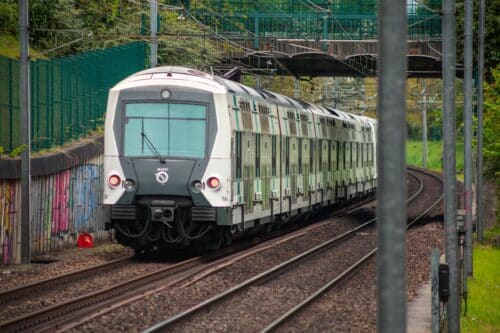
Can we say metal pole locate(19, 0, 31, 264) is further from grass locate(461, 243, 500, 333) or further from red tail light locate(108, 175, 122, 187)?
grass locate(461, 243, 500, 333)

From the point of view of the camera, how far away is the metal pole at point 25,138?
807 inches

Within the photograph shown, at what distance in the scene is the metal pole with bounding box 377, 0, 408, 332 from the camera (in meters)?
5.93

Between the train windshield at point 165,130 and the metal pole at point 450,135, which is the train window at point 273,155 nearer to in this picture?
the train windshield at point 165,130

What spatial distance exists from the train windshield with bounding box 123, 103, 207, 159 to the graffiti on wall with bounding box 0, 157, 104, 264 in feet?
8.00

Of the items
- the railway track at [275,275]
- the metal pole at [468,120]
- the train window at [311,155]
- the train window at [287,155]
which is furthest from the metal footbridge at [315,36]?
the metal pole at [468,120]

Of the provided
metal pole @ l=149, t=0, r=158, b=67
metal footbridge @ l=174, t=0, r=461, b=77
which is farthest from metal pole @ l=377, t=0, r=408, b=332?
metal footbridge @ l=174, t=0, r=461, b=77

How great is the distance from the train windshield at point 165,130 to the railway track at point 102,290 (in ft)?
6.79

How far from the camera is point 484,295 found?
57.4ft

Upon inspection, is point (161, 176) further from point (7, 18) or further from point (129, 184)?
point (7, 18)

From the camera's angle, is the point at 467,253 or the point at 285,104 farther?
the point at 285,104

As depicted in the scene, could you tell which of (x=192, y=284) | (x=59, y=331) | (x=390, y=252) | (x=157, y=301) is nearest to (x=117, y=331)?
(x=59, y=331)

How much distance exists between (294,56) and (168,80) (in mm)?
16463

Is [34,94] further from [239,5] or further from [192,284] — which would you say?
[239,5]

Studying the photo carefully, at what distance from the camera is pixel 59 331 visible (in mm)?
12328
